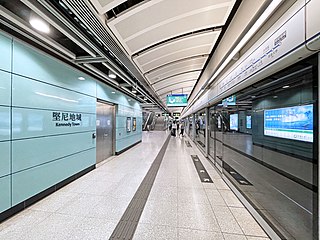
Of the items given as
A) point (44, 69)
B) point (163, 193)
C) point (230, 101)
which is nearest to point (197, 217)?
point (163, 193)

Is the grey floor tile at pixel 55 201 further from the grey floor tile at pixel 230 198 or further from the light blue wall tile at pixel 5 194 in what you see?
the grey floor tile at pixel 230 198

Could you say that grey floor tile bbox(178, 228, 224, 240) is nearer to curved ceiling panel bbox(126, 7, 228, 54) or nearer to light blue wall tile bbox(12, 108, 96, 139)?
light blue wall tile bbox(12, 108, 96, 139)

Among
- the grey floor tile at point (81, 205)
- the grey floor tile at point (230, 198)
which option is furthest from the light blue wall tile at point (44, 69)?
the grey floor tile at point (230, 198)

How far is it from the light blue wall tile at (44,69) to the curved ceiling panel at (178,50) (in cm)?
172

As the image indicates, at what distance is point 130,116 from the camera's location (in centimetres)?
950

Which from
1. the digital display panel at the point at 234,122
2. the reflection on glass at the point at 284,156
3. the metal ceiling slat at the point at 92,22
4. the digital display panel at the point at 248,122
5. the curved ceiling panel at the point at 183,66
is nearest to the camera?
the reflection on glass at the point at 284,156

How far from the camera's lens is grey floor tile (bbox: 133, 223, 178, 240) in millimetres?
2199

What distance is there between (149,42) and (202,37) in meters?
1.38

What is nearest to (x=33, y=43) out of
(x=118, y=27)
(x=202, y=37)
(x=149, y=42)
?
(x=118, y=27)

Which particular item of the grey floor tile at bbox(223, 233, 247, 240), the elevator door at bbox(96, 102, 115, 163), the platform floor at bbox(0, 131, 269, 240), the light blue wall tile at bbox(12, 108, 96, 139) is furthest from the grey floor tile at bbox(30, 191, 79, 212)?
the grey floor tile at bbox(223, 233, 247, 240)

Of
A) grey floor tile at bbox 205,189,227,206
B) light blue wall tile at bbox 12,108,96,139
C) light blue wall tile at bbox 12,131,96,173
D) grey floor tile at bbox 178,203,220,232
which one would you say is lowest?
grey floor tile at bbox 205,189,227,206

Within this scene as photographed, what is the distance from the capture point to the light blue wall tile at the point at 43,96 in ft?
9.32

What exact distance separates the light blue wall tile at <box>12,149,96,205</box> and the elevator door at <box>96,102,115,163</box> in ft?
5.24

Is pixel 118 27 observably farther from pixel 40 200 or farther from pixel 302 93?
pixel 40 200
